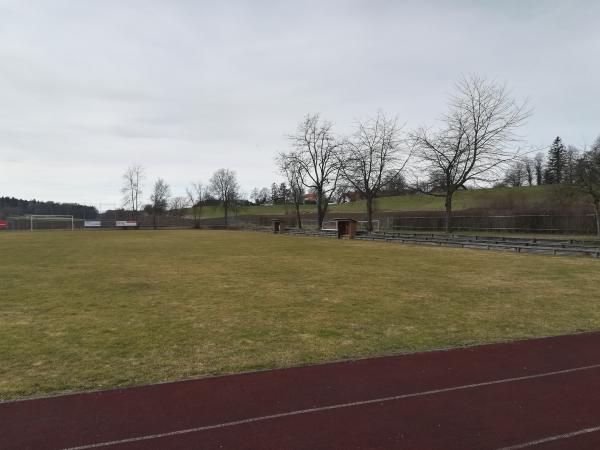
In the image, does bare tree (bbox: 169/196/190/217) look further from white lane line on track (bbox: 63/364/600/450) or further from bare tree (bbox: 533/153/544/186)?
white lane line on track (bbox: 63/364/600/450)

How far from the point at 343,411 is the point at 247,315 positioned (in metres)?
4.90

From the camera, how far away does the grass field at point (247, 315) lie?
6.61 meters

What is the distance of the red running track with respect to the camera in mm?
4312

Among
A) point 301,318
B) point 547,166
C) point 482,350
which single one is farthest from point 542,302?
point 547,166

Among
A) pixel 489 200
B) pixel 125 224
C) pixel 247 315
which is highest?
pixel 489 200

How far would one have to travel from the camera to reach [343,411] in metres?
4.92

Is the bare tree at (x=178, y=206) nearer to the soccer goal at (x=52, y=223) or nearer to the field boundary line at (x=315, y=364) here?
the soccer goal at (x=52, y=223)

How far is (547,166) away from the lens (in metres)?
89.0

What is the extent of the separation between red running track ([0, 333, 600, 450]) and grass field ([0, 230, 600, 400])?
2.19ft

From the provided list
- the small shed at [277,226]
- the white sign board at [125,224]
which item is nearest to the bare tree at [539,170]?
the small shed at [277,226]

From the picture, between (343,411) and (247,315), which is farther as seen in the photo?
(247,315)

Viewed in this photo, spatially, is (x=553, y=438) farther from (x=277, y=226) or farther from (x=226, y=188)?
(x=226, y=188)

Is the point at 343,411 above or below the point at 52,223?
below

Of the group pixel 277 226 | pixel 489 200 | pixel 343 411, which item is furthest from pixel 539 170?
pixel 343 411
